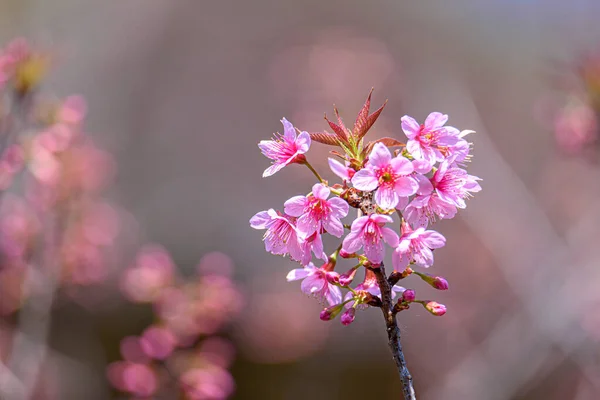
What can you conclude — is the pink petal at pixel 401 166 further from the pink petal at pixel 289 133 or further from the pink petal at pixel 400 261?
the pink petal at pixel 289 133

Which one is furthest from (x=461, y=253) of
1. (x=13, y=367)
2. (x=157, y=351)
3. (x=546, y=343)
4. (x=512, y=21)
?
(x=13, y=367)

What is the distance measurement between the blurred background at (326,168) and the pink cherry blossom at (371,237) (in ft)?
9.04

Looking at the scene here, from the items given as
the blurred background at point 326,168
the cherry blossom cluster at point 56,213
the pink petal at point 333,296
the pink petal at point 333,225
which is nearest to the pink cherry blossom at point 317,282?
the pink petal at point 333,296

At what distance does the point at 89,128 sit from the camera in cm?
525

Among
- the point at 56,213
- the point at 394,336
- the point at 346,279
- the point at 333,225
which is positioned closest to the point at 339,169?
the point at 333,225

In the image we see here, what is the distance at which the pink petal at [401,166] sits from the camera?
3.05 feet

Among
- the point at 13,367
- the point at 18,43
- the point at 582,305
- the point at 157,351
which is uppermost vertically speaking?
the point at 582,305

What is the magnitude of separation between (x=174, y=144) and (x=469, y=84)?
11.6 ft

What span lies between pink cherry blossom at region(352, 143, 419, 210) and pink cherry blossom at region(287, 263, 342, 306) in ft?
0.68

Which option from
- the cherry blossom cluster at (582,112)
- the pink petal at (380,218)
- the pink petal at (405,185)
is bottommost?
the pink petal at (380,218)

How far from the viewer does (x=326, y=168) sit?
412 centimetres

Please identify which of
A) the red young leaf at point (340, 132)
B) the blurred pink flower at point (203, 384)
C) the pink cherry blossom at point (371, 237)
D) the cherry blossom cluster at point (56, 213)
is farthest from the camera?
the blurred pink flower at point (203, 384)

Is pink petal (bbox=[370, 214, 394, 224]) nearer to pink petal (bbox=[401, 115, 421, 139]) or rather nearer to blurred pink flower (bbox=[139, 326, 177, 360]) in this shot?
pink petal (bbox=[401, 115, 421, 139])

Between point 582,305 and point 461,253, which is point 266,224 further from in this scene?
point 461,253
